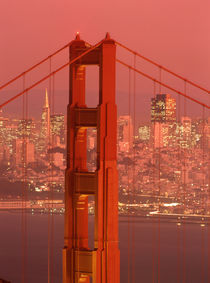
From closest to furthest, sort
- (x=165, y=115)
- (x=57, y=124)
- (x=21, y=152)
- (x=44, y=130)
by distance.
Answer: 1. (x=165, y=115)
2. (x=57, y=124)
3. (x=44, y=130)
4. (x=21, y=152)

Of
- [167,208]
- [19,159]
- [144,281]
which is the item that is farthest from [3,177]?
[144,281]

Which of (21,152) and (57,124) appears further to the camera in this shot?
(21,152)

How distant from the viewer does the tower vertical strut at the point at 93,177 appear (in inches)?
281

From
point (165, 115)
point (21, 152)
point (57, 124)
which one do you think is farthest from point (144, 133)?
point (165, 115)

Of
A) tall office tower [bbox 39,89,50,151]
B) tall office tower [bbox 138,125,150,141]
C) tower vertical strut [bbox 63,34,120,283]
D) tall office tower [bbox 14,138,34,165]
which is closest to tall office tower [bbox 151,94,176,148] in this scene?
tall office tower [bbox 138,125,150,141]

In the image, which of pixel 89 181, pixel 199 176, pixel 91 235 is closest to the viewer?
pixel 89 181

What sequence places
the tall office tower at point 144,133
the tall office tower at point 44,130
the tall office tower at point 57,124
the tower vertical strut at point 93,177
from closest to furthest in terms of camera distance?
the tower vertical strut at point 93,177, the tall office tower at point 57,124, the tall office tower at point 144,133, the tall office tower at point 44,130

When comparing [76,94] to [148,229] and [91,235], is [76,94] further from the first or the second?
[148,229]

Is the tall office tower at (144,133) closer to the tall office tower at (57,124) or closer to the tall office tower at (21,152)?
the tall office tower at (57,124)

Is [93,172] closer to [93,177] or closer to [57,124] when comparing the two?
[93,177]

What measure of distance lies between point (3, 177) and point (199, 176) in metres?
12.9

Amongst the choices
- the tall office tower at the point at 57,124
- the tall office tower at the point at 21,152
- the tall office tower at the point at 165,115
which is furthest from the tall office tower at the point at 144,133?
the tall office tower at the point at 21,152

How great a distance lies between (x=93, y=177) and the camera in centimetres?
722

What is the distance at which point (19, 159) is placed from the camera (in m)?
46.3
